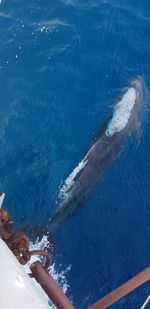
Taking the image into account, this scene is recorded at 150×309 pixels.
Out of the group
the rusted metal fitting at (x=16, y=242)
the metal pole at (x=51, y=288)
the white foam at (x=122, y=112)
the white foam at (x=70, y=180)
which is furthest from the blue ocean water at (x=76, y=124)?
the metal pole at (x=51, y=288)

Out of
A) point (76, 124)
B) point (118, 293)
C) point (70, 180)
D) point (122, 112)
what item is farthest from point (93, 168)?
point (118, 293)

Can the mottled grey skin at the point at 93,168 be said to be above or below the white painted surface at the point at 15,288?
below

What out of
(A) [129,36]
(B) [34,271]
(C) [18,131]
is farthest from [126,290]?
(A) [129,36]

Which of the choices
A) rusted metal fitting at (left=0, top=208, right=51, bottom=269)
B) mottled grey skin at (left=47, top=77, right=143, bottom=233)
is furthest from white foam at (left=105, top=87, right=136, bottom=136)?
rusted metal fitting at (left=0, top=208, right=51, bottom=269)

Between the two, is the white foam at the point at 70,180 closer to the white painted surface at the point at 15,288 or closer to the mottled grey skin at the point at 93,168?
the mottled grey skin at the point at 93,168

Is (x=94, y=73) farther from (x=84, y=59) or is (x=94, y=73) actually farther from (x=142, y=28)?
(x=142, y=28)
